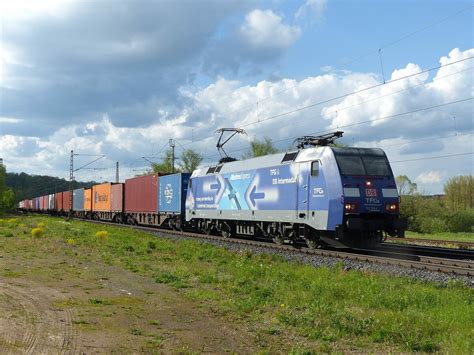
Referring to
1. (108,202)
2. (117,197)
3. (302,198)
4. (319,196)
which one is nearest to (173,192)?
(117,197)

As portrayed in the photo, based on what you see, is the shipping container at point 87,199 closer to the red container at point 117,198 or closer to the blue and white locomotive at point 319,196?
the red container at point 117,198

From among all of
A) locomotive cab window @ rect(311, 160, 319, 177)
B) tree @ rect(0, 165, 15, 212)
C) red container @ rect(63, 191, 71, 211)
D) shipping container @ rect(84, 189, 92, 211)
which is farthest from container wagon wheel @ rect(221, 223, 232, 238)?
tree @ rect(0, 165, 15, 212)

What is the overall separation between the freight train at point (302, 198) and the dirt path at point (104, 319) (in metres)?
7.43

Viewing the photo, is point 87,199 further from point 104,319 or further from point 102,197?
point 104,319

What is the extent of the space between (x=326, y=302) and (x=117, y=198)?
131 ft

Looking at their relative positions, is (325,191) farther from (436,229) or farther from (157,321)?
(436,229)

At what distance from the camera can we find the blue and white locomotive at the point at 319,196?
16234 millimetres

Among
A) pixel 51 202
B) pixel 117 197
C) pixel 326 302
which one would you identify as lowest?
pixel 326 302

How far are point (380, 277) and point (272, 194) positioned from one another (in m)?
9.22

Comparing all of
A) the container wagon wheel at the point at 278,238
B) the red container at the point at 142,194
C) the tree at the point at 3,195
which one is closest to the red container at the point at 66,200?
the tree at the point at 3,195

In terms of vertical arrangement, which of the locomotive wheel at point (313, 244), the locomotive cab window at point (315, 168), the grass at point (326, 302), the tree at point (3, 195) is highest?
the tree at point (3, 195)

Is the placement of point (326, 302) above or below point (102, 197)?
below

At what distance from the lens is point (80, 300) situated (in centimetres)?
877

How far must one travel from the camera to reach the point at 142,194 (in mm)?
39688
